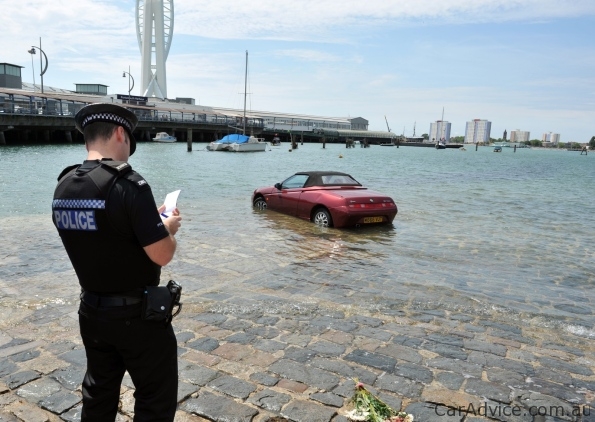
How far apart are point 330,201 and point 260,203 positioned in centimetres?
367

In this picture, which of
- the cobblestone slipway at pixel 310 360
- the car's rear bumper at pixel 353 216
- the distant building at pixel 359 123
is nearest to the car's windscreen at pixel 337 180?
the car's rear bumper at pixel 353 216

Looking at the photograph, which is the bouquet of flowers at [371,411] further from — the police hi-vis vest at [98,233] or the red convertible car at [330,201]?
the red convertible car at [330,201]

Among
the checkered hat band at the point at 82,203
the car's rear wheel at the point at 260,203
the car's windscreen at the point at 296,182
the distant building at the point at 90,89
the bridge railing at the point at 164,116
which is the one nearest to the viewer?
the checkered hat band at the point at 82,203

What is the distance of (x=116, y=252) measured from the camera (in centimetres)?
236

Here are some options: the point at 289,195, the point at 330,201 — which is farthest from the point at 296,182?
the point at 330,201

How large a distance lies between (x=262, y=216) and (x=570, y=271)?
8.07m

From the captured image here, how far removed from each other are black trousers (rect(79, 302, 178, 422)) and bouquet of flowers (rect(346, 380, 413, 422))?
1.44 m

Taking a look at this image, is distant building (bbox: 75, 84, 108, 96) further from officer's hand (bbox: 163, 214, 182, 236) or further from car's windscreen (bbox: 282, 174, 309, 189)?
officer's hand (bbox: 163, 214, 182, 236)

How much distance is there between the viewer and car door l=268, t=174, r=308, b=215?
13.3 meters

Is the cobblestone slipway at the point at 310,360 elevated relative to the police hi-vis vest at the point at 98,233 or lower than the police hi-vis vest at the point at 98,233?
lower

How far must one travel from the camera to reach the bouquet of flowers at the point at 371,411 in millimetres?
3337

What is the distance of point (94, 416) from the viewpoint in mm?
2662

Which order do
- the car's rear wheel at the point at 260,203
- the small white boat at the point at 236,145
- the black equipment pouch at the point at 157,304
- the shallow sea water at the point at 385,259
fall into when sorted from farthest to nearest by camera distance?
A: 1. the small white boat at the point at 236,145
2. the car's rear wheel at the point at 260,203
3. the shallow sea water at the point at 385,259
4. the black equipment pouch at the point at 157,304

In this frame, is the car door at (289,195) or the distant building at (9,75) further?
the distant building at (9,75)
